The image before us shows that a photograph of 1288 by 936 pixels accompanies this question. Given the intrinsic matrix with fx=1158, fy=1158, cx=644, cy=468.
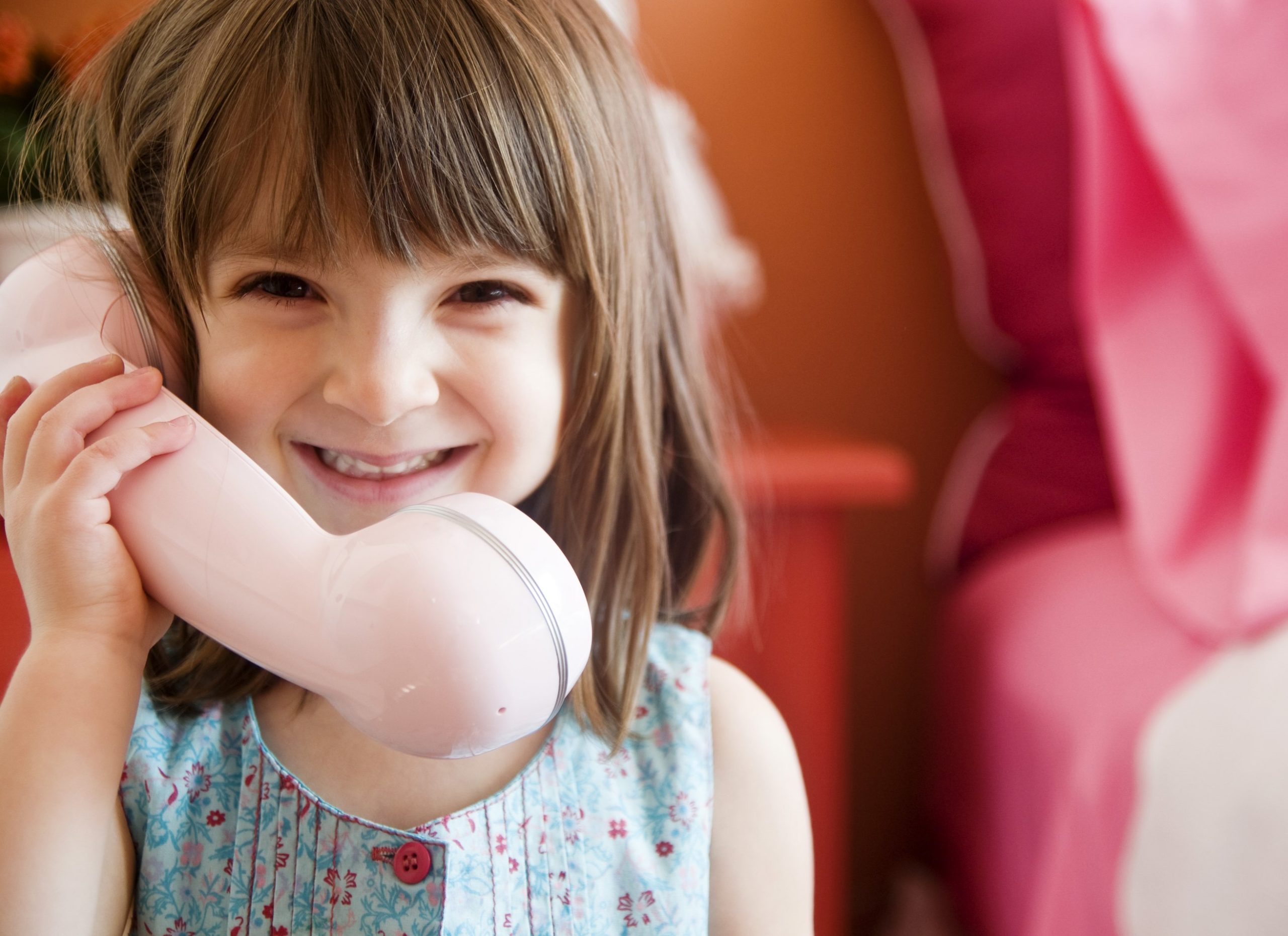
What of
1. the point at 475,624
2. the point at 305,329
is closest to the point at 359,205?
the point at 305,329

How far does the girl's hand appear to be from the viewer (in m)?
0.43

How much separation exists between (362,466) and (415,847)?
6.5 inches

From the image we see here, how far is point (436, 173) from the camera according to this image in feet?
1.46

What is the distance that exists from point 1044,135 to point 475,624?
781 millimetres

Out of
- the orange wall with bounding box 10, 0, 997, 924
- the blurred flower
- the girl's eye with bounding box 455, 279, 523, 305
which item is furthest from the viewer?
the orange wall with bounding box 10, 0, 997, 924

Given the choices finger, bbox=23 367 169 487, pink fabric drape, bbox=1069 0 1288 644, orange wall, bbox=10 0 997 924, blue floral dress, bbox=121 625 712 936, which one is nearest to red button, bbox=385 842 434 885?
blue floral dress, bbox=121 625 712 936

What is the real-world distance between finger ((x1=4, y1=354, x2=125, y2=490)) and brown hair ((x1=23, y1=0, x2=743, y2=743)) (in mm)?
41

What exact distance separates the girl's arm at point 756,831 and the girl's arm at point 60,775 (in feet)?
0.87

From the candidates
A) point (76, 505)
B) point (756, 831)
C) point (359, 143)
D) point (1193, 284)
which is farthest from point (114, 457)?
point (1193, 284)

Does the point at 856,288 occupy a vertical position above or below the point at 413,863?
above

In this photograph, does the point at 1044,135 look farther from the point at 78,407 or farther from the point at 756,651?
the point at 78,407

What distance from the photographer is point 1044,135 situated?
966mm

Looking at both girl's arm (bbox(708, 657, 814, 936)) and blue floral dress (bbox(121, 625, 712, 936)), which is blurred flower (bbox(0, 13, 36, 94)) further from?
girl's arm (bbox(708, 657, 814, 936))

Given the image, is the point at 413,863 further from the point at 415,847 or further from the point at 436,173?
the point at 436,173
